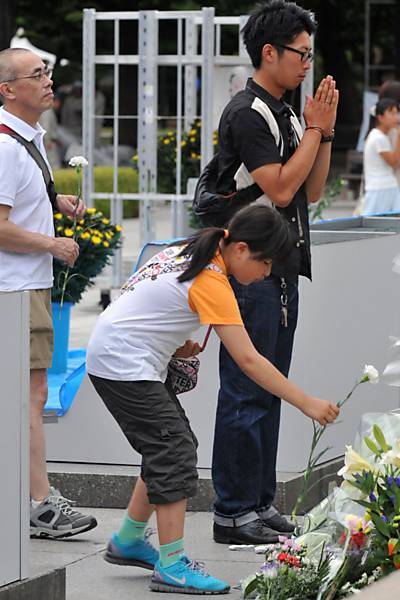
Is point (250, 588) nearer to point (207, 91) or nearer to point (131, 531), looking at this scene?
point (131, 531)

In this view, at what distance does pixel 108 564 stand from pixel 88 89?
8216 millimetres

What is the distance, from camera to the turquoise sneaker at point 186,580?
169 inches

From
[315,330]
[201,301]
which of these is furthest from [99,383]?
[315,330]

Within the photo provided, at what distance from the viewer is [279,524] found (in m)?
4.98

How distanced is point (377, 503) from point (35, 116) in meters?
1.87

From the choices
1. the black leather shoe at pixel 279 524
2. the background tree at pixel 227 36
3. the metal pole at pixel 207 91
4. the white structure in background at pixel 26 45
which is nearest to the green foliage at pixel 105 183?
the white structure in background at pixel 26 45

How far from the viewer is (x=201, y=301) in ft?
13.6

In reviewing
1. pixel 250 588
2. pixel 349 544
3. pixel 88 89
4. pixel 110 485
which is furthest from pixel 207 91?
pixel 349 544

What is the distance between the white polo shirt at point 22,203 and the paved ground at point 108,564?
908 mm

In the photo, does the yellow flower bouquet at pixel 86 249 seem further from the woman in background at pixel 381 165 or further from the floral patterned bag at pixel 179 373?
the floral patterned bag at pixel 179 373

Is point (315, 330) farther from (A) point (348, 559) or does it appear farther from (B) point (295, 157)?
(A) point (348, 559)

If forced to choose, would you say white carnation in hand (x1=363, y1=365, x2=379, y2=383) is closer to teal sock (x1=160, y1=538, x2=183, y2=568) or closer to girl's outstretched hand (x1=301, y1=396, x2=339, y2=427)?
girl's outstretched hand (x1=301, y1=396, x2=339, y2=427)

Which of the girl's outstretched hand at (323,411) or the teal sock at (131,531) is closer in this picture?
the girl's outstretched hand at (323,411)

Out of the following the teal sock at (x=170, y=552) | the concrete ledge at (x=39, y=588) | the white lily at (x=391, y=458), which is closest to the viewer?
the concrete ledge at (x=39, y=588)
